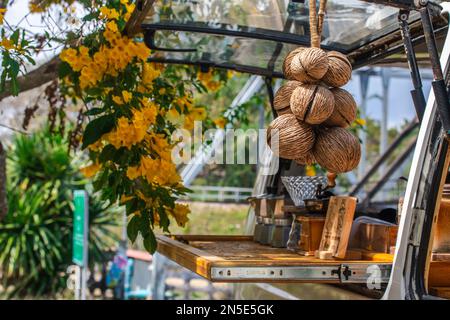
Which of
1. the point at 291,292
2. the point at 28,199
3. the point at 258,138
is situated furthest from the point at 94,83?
the point at 28,199

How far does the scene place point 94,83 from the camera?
308 cm

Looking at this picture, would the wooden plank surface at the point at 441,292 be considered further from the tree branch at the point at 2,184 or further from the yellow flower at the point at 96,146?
the tree branch at the point at 2,184

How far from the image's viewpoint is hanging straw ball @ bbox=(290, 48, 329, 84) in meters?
2.01

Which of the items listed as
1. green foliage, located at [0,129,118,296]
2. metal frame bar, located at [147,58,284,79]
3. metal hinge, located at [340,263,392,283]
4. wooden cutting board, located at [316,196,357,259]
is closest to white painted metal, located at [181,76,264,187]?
metal frame bar, located at [147,58,284,79]

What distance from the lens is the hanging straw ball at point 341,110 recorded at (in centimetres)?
206

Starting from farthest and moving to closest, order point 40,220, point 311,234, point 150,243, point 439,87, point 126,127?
point 40,220, point 150,243, point 126,127, point 311,234, point 439,87

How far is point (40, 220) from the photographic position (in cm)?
1043

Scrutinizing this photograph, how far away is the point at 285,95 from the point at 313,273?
1.73 ft

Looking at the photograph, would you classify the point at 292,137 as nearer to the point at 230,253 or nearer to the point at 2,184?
the point at 230,253

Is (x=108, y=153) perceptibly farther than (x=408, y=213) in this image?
Yes

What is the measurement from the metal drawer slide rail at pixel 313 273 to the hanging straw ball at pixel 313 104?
45cm

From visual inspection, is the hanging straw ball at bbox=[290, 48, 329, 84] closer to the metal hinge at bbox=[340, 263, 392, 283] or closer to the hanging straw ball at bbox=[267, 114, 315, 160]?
the hanging straw ball at bbox=[267, 114, 315, 160]

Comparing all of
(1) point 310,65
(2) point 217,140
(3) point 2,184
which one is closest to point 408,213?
(1) point 310,65

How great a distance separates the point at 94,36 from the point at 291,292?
2646 mm
